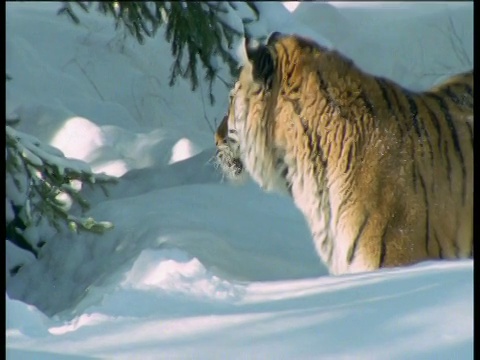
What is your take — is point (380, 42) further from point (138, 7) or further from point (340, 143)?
point (340, 143)

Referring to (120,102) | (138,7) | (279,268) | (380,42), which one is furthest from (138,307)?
(380,42)

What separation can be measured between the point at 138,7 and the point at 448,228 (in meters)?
2.38

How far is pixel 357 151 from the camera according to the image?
484cm

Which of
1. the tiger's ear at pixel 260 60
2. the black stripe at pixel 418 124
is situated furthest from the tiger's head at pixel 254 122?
the black stripe at pixel 418 124

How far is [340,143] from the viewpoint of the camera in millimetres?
4906

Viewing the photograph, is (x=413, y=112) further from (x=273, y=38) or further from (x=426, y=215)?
(x=273, y=38)

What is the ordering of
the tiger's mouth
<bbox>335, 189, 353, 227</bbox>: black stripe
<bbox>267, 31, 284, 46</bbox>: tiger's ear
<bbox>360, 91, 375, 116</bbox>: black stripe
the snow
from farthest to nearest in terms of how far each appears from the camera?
1. the tiger's mouth
2. <bbox>267, 31, 284, 46</bbox>: tiger's ear
3. <bbox>360, 91, 375, 116</bbox>: black stripe
4. <bbox>335, 189, 353, 227</bbox>: black stripe
5. the snow

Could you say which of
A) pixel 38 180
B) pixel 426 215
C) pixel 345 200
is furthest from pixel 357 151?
pixel 38 180

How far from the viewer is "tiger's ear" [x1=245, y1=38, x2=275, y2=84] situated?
502cm

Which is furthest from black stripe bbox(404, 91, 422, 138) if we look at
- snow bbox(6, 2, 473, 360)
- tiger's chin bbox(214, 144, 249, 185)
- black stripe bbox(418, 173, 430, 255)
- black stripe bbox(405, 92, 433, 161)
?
tiger's chin bbox(214, 144, 249, 185)

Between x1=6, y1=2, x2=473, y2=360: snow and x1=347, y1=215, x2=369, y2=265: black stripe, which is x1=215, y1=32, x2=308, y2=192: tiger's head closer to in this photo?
x1=6, y1=2, x2=473, y2=360: snow

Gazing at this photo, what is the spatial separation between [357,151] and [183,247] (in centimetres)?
146

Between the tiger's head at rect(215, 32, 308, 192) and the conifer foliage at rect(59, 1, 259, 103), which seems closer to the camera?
the tiger's head at rect(215, 32, 308, 192)

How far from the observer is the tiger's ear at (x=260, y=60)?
5016 millimetres
